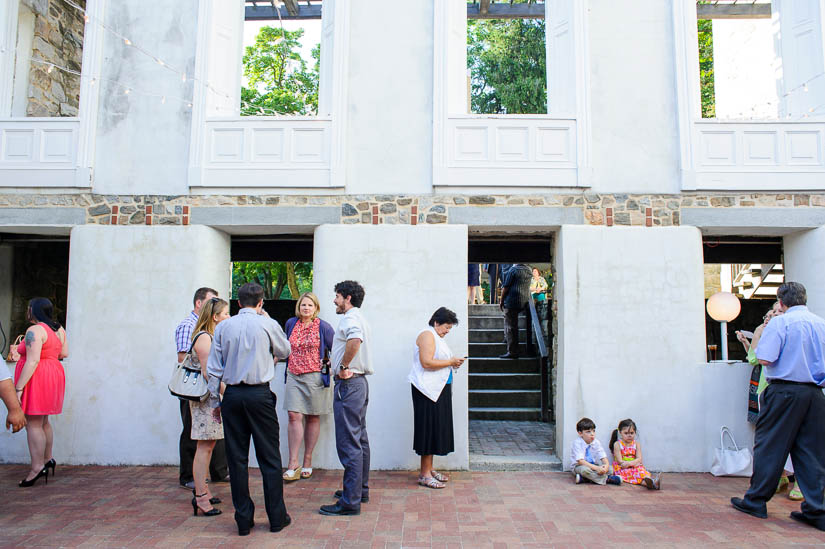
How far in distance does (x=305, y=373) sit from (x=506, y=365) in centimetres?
435

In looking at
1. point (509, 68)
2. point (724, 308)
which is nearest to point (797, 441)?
point (724, 308)

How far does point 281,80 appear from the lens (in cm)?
1564

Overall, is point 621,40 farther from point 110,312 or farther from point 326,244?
point 110,312

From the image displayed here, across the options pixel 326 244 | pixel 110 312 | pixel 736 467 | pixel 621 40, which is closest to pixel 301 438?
pixel 326 244

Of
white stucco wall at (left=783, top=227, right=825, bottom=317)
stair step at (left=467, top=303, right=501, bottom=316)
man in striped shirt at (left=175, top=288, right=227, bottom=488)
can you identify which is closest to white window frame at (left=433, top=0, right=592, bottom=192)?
white stucco wall at (left=783, top=227, right=825, bottom=317)

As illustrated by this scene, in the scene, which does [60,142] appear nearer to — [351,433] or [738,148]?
[351,433]

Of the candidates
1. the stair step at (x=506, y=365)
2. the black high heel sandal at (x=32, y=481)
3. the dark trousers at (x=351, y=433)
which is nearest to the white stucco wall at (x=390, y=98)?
the dark trousers at (x=351, y=433)

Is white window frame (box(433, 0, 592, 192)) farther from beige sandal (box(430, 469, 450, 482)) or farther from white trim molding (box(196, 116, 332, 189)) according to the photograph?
beige sandal (box(430, 469, 450, 482))

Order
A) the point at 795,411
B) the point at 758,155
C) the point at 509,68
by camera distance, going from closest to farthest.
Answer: the point at 795,411 < the point at 758,155 < the point at 509,68

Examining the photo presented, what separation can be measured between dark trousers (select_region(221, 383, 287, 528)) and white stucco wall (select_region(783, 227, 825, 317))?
18.5 ft

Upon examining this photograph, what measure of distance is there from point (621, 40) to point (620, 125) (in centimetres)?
97

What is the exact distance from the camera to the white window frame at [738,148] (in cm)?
617

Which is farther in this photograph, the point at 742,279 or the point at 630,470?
the point at 742,279

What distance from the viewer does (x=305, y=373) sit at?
5.52 meters
